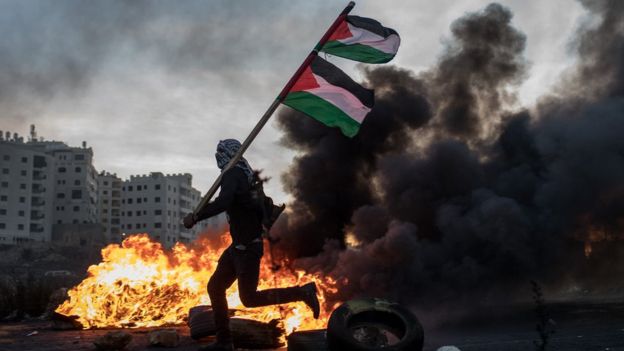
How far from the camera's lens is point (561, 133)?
24188 mm

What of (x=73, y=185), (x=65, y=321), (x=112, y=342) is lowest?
(x=112, y=342)

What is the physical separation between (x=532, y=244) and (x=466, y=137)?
326 inches

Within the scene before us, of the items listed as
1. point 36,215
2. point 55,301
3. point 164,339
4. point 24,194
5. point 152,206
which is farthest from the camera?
point 152,206

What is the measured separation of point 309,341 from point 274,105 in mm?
2644

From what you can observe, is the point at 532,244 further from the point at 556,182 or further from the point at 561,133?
the point at 561,133

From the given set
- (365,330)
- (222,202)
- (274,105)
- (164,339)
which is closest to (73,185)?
(164,339)

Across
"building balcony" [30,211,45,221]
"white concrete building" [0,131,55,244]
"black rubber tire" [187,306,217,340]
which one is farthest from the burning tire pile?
"building balcony" [30,211,45,221]

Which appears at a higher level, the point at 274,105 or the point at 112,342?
the point at 274,105

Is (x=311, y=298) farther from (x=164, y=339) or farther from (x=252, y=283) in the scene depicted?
(x=164, y=339)

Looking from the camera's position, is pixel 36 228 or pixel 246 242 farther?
pixel 36 228

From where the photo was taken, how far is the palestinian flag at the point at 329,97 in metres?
6.63

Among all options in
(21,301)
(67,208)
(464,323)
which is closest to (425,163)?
(464,323)

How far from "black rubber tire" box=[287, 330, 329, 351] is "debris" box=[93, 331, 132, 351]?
309 cm

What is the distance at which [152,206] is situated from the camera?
100375 mm
